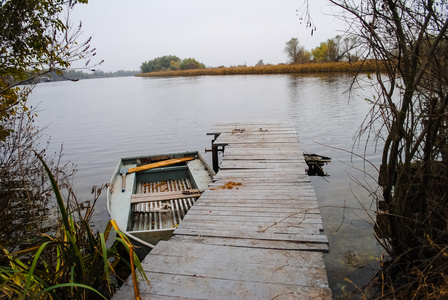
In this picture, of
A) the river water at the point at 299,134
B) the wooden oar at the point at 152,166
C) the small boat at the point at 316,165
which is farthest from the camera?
the small boat at the point at 316,165

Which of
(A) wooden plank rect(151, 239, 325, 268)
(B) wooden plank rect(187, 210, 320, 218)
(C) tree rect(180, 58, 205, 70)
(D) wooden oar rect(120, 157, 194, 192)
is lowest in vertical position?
(D) wooden oar rect(120, 157, 194, 192)

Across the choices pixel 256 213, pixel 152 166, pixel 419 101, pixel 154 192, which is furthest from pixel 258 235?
pixel 152 166

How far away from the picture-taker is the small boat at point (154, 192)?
5.44m

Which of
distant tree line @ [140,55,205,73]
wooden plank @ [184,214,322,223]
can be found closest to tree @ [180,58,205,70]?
distant tree line @ [140,55,205,73]

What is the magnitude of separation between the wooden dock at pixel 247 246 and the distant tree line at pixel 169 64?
113694mm

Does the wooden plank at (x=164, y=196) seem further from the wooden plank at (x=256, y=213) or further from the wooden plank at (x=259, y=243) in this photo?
the wooden plank at (x=259, y=243)

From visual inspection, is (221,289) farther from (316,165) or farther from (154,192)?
(316,165)

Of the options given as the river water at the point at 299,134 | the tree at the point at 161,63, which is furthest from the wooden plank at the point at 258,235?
the tree at the point at 161,63

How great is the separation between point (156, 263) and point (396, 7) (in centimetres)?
332

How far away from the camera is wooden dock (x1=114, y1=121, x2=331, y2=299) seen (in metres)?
2.79

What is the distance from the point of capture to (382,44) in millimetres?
3178

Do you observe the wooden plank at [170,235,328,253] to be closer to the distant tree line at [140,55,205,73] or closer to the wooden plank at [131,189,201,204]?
the wooden plank at [131,189,201,204]

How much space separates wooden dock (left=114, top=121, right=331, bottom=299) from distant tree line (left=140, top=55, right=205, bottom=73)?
4476 inches

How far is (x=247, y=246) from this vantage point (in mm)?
3520
